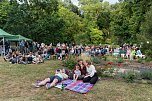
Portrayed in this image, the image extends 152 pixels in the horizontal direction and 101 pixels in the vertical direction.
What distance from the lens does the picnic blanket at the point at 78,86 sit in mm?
9436

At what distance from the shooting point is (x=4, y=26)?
3778 centimetres

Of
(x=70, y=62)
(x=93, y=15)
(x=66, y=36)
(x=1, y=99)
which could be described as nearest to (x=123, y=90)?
(x=1, y=99)

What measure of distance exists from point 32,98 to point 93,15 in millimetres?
Answer: 52213

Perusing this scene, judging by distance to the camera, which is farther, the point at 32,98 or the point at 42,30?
the point at 42,30

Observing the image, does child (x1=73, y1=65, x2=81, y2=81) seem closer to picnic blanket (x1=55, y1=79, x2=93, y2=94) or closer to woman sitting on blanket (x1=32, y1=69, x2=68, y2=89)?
picnic blanket (x1=55, y1=79, x2=93, y2=94)

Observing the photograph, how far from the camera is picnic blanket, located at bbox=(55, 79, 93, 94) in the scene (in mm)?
9436

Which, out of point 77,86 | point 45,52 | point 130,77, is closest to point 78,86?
point 77,86

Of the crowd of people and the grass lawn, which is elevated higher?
the crowd of people

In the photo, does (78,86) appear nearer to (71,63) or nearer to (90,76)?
(90,76)

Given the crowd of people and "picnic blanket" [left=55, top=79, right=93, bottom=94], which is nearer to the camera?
"picnic blanket" [left=55, top=79, right=93, bottom=94]

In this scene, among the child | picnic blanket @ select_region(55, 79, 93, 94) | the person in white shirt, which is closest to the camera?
picnic blanket @ select_region(55, 79, 93, 94)

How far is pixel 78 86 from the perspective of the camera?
32.8 ft

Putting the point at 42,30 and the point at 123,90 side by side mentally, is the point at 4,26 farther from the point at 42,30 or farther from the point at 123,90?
the point at 123,90

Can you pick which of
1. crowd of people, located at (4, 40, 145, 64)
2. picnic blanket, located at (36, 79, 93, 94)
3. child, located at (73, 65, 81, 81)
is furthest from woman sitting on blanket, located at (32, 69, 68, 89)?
crowd of people, located at (4, 40, 145, 64)
